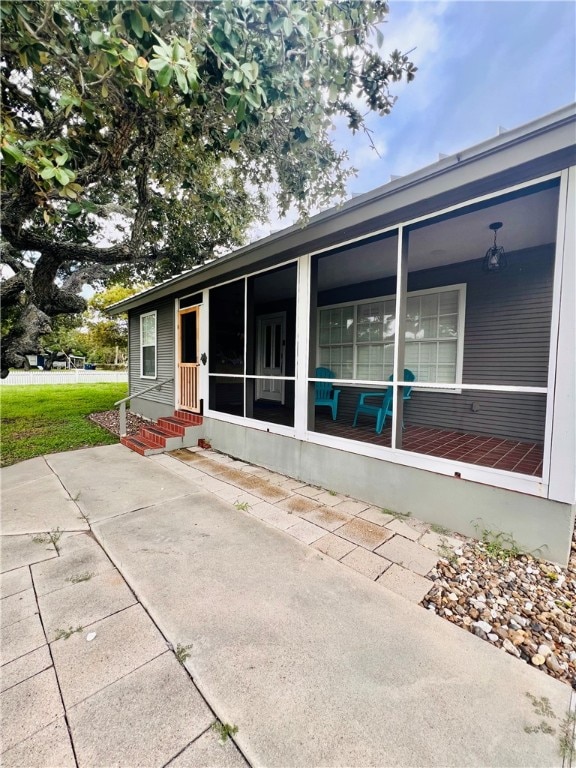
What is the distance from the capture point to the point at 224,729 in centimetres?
134

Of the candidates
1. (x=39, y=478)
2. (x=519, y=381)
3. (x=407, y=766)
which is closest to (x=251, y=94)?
(x=407, y=766)

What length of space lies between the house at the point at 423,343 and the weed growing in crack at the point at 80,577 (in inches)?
97.9

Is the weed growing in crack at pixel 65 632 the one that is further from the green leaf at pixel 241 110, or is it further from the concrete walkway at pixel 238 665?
the green leaf at pixel 241 110

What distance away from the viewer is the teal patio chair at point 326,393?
5.71 meters

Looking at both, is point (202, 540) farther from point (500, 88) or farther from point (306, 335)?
point (500, 88)

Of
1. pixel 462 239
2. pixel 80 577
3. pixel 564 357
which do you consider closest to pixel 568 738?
pixel 564 357

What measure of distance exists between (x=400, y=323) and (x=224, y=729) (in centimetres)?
311

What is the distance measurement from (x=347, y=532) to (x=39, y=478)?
4.02 m

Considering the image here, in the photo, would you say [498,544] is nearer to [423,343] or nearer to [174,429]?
[423,343]

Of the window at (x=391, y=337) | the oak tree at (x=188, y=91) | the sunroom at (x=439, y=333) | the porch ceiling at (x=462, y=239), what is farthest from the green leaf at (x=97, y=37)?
the window at (x=391, y=337)

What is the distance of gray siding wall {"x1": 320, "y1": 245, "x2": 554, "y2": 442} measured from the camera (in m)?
4.40

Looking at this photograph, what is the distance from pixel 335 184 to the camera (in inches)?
142

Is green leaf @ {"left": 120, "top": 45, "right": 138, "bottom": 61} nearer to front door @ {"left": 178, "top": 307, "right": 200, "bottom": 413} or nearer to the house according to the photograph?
the house

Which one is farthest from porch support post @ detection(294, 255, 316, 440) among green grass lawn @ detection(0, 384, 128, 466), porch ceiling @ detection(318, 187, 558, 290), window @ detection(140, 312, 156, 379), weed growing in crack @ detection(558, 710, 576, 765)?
window @ detection(140, 312, 156, 379)
